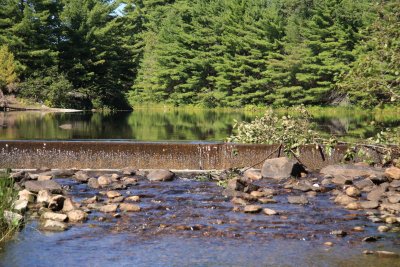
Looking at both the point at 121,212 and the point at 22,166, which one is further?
the point at 22,166

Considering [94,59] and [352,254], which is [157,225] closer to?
[352,254]

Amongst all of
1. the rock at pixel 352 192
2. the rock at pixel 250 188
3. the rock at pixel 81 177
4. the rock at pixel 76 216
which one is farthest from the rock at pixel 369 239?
the rock at pixel 81 177

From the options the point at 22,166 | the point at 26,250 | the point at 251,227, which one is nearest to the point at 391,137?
the point at 251,227

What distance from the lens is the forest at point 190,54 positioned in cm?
5306

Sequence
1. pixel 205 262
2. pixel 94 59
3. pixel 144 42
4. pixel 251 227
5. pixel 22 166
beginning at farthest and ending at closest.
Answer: pixel 144 42 → pixel 94 59 → pixel 22 166 → pixel 251 227 → pixel 205 262

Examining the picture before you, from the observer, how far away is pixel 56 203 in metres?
12.6

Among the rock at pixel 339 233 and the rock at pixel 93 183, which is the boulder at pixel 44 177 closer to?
the rock at pixel 93 183

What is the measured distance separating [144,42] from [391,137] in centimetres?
6009

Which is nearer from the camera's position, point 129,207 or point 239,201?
point 129,207

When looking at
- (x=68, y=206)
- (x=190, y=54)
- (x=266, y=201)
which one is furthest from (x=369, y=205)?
(x=190, y=54)

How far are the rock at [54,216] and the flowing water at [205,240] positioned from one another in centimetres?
30

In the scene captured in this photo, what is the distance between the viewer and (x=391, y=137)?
14.4 meters

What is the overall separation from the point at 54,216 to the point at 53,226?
53 centimetres

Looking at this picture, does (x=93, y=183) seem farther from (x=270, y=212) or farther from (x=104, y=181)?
(x=270, y=212)
